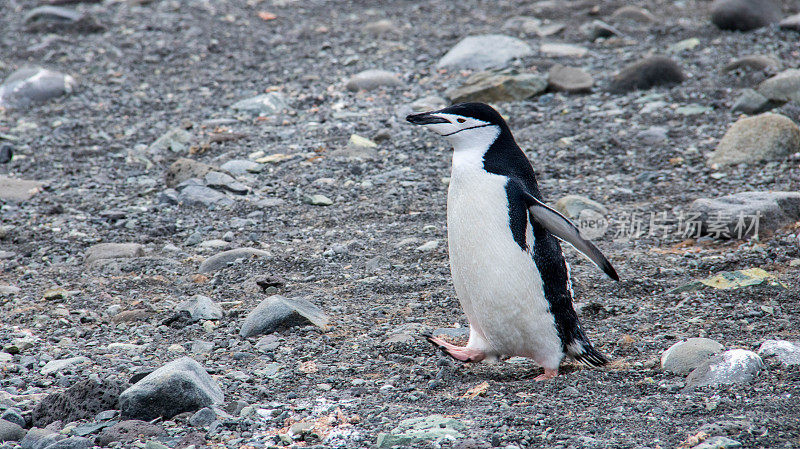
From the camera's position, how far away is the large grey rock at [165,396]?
259 centimetres

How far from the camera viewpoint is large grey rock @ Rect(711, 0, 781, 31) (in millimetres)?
7809

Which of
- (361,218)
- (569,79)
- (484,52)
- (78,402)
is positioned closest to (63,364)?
(78,402)

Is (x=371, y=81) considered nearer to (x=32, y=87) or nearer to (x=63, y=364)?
(x=32, y=87)

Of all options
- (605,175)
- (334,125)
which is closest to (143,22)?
(334,125)

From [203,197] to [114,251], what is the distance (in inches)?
34.8

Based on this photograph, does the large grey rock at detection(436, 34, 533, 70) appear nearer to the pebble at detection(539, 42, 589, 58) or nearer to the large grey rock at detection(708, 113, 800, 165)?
the pebble at detection(539, 42, 589, 58)

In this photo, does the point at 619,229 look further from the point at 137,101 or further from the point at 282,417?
the point at 137,101

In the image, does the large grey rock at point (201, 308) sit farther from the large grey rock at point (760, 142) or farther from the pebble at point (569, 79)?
the pebble at point (569, 79)

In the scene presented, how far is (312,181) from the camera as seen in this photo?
547 cm

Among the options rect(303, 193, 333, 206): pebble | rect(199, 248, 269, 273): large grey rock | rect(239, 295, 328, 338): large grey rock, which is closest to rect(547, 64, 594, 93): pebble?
rect(303, 193, 333, 206): pebble

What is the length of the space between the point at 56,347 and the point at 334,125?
11.4 ft

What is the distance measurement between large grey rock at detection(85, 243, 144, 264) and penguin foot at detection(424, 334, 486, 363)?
81.2 inches

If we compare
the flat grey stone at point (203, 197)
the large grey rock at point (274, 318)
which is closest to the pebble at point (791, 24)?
the flat grey stone at point (203, 197)

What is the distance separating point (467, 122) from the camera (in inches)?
121
